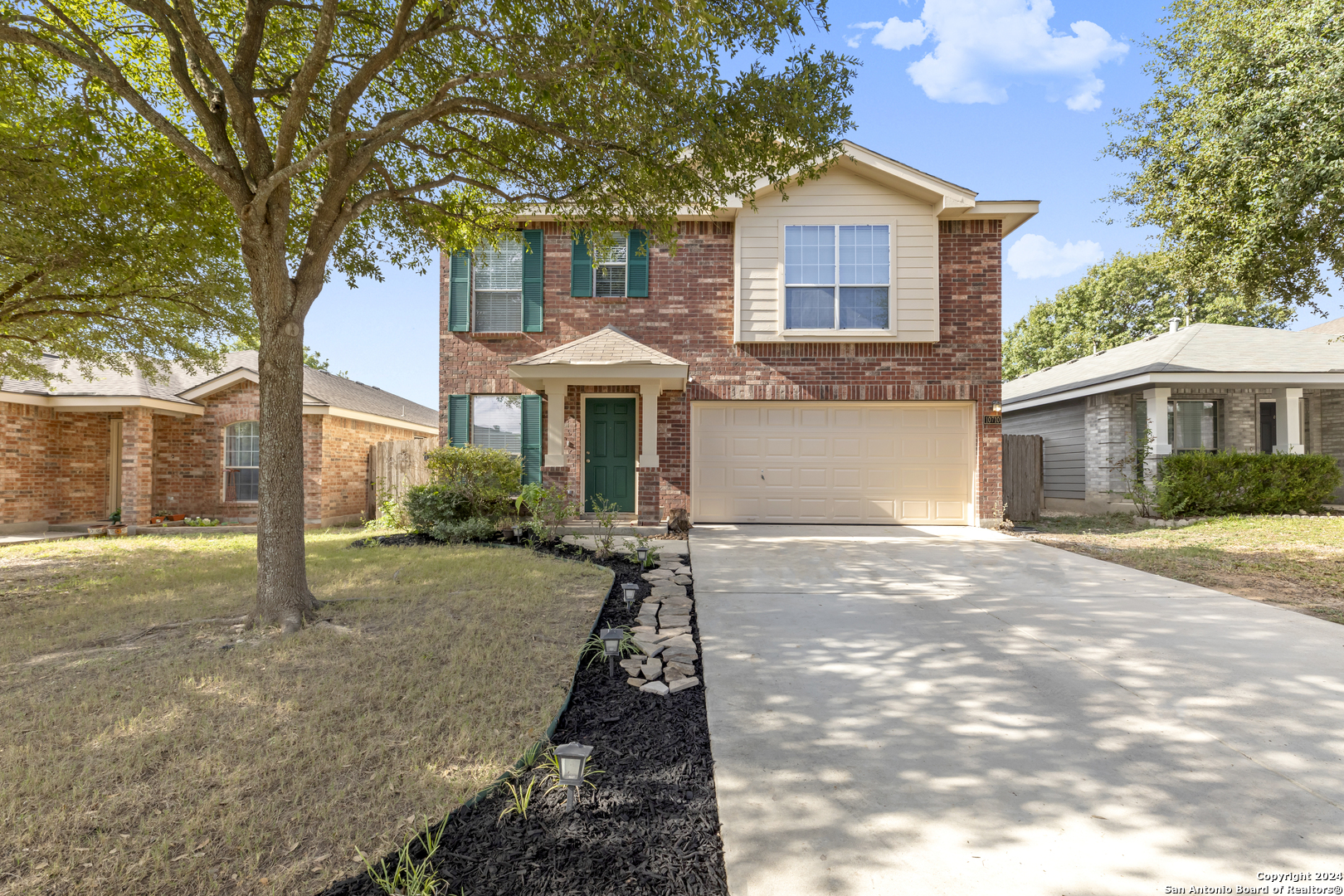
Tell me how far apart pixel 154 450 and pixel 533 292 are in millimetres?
8850

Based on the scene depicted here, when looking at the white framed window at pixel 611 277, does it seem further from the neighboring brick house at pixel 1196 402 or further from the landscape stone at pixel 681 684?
the neighboring brick house at pixel 1196 402

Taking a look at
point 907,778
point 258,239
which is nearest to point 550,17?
point 258,239

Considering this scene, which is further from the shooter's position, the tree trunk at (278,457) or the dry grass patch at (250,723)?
the tree trunk at (278,457)

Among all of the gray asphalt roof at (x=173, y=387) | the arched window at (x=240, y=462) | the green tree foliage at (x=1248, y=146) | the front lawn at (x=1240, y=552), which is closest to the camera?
the front lawn at (x=1240, y=552)

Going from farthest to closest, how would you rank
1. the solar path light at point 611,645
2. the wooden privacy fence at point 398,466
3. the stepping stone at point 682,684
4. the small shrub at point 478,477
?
the wooden privacy fence at point 398,466 < the small shrub at point 478,477 < the solar path light at point 611,645 < the stepping stone at point 682,684

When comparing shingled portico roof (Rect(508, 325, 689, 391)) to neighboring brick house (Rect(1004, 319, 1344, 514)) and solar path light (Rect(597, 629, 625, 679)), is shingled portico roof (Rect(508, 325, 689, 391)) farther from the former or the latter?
Result: neighboring brick house (Rect(1004, 319, 1344, 514))

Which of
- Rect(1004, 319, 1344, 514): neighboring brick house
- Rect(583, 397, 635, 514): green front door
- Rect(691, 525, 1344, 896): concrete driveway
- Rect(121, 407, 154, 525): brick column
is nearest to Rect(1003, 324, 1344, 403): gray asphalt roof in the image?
Rect(1004, 319, 1344, 514): neighboring brick house

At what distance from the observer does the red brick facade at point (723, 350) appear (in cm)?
1080

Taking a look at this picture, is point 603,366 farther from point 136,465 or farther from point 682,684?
point 136,465

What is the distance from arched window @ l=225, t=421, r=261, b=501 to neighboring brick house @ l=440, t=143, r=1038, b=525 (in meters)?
5.23

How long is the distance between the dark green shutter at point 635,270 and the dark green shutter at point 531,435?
8.62 feet

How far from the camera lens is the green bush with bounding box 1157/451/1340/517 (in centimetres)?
1126

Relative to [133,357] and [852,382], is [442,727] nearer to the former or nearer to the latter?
[852,382]

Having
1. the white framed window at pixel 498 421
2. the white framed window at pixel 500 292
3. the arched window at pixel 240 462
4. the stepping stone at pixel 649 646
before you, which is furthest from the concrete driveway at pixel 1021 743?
the arched window at pixel 240 462
